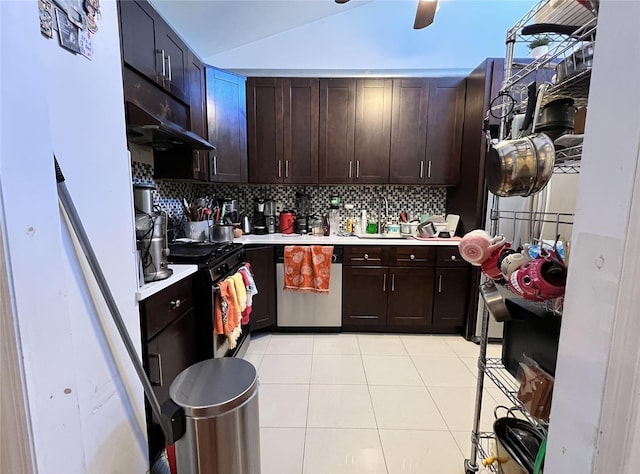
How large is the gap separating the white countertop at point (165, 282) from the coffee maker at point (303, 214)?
1.55 metres

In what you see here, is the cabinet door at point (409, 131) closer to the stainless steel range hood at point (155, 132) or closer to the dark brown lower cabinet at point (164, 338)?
the stainless steel range hood at point (155, 132)

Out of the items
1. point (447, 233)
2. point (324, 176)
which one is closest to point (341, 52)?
point (324, 176)

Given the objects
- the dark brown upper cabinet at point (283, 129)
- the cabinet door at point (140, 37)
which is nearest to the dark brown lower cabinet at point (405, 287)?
the dark brown upper cabinet at point (283, 129)

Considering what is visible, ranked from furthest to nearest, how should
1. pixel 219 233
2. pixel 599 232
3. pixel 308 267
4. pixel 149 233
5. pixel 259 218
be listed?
pixel 259 218 < pixel 308 267 < pixel 219 233 < pixel 149 233 < pixel 599 232

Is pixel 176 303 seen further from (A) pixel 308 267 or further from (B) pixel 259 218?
(B) pixel 259 218

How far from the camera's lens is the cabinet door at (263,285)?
260cm

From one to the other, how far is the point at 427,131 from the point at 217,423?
9.33 ft

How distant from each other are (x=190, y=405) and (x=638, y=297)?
1201 millimetres

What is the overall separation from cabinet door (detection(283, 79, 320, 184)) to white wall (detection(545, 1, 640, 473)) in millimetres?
2502

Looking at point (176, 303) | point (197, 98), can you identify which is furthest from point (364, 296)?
point (197, 98)

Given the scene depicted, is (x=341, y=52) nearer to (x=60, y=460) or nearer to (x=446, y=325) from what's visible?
(x=446, y=325)

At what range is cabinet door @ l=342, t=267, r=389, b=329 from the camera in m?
2.70

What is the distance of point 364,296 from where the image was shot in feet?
8.95

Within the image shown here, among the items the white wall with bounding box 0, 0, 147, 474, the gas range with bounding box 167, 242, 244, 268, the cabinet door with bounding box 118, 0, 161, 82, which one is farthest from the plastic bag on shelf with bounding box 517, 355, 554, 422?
the cabinet door with bounding box 118, 0, 161, 82
